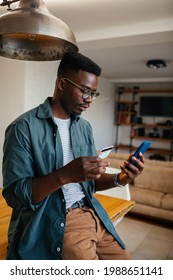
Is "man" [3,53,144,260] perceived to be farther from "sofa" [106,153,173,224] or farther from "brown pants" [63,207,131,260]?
"sofa" [106,153,173,224]

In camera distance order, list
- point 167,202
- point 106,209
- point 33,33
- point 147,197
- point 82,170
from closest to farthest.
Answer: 1. point 82,170
2. point 33,33
3. point 106,209
4. point 167,202
5. point 147,197

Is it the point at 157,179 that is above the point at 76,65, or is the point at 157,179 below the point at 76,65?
below

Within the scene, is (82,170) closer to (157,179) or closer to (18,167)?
(18,167)

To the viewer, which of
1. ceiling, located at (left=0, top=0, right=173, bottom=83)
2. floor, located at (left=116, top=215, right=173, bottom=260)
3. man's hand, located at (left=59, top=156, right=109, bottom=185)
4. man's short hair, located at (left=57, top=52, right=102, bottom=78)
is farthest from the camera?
floor, located at (left=116, top=215, right=173, bottom=260)

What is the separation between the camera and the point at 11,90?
4047 mm

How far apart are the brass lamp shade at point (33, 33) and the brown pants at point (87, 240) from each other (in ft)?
2.38

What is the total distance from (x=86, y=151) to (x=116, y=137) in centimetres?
650

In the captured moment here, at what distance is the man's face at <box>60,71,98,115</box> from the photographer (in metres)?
1.09

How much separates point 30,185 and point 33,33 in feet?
1.90

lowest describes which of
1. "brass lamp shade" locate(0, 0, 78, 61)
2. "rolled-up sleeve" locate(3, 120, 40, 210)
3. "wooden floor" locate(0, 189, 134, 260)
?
"wooden floor" locate(0, 189, 134, 260)

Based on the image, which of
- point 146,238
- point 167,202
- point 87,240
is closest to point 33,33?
point 87,240

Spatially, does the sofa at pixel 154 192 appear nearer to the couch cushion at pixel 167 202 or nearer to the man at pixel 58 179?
the couch cushion at pixel 167 202

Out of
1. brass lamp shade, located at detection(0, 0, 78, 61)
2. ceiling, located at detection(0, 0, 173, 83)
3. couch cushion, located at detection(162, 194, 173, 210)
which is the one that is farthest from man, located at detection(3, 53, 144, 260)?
couch cushion, located at detection(162, 194, 173, 210)
